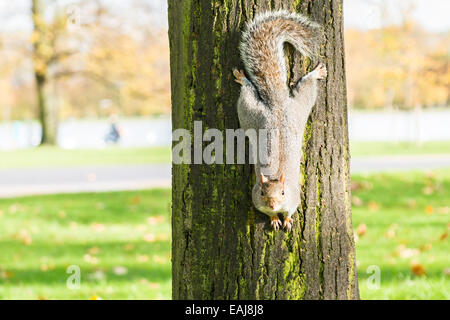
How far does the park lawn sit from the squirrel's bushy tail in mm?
1930

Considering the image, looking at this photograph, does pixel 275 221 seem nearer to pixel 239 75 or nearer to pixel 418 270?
pixel 239 75

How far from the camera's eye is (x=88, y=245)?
5.45 m

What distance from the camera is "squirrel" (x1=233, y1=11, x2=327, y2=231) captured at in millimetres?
1990

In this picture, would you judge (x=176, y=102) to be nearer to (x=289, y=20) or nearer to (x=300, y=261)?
(x=289, y=20)

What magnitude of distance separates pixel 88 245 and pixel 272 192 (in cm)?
388

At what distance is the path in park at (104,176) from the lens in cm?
912

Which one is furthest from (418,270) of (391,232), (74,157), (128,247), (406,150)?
(74,157)

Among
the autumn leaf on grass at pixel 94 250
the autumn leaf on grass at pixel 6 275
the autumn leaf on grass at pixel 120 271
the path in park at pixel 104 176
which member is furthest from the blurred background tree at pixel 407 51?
the autumn leaf on grass at pixel 6 275

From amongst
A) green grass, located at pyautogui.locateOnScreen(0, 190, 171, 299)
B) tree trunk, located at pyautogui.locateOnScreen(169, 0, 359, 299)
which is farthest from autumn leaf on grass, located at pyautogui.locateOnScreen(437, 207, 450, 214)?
tree trunk, located at pyautogui.locateOnScreen(169, 0, 359, 299)

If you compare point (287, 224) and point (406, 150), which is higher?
point (287, 224)

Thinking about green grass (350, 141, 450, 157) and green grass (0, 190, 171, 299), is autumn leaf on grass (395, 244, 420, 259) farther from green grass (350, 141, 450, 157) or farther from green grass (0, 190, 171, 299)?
green grass (350, 141, 450, 157)

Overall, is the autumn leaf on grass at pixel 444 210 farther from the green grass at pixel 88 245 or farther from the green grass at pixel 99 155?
the green grass at pixel 99 155

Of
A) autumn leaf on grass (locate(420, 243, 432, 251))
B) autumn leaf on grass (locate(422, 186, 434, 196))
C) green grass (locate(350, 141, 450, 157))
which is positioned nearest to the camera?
autumn leaf on grass (locate(420, 243, 432, 251))

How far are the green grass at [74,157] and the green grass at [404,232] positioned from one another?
681cm
